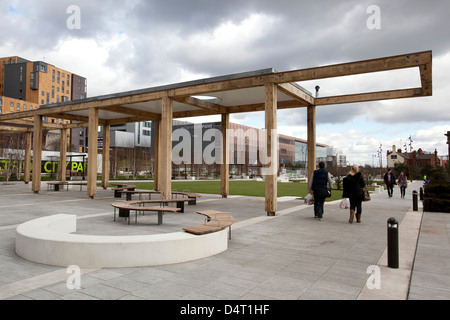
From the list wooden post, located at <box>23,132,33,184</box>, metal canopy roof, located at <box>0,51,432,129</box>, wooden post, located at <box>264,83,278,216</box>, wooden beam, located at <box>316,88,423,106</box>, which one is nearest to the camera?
metal canopy roof, located at <box>0,51,432,129</box>

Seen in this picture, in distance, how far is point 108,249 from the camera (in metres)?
5.41

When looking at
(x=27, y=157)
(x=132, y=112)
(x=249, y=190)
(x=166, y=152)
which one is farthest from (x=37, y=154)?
(x=249, y=190)

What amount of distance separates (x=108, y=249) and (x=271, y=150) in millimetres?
7645

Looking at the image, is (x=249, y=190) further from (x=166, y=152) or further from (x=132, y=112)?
(x=166, y=152)

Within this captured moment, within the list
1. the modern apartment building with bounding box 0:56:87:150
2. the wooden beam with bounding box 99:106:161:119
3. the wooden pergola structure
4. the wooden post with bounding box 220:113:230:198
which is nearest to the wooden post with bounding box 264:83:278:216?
the wooden pergola structure

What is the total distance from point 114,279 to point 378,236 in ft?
21.8

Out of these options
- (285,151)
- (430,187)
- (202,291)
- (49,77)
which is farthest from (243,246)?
(285,151)

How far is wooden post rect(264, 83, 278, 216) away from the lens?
1182cm

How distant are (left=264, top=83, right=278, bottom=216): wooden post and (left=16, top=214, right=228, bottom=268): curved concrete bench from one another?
621 centimetres

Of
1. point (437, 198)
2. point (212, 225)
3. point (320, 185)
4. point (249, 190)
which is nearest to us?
point (212, 225)

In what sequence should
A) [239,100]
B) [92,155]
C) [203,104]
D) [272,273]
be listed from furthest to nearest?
[92,155], [203,104], [239,100], [272,273]

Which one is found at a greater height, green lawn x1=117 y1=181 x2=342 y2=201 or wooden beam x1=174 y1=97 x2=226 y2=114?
wooden beam x1=174 y1=97 x2=226 y2=114

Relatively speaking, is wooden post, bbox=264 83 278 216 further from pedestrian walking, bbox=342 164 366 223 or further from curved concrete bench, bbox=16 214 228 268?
curved concrete bench, bbox=16 214 228 268

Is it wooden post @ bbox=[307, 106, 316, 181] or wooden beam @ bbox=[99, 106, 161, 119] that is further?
wooden beam @ bbox=[99, 106, 161, 119]
